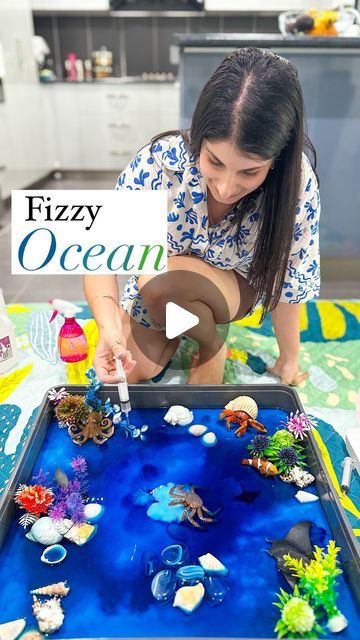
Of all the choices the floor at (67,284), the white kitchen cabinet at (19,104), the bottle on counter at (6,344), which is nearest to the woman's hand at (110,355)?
the bottle on counter at (6,344)

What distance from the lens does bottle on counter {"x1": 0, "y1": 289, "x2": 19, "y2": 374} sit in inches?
43.0

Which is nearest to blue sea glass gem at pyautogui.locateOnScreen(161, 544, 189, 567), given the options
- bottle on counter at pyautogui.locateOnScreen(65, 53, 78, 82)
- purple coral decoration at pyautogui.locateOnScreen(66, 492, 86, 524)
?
purple coral decoration at pyautogui.locateOnScreen(66, 492, 86, 524)

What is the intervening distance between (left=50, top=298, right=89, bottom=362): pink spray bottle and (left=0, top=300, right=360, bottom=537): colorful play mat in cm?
4

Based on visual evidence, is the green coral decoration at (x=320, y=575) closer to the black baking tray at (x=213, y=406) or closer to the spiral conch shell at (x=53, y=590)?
the black baking tray at (x=213, y=406)

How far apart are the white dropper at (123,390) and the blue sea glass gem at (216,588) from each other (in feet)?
0.94

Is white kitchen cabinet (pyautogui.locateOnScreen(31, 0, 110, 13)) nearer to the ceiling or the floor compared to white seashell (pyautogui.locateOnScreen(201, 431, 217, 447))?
nearer to the ceiling

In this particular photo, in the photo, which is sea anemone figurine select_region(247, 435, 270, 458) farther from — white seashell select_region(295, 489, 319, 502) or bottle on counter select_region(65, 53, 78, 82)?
bottle on counter select_region(65, 53, 78, 82)

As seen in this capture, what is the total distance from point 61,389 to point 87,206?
13.9 inches

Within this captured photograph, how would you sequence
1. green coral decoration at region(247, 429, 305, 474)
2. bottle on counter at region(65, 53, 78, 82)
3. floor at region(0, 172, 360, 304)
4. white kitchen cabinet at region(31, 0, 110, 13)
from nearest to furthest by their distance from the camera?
green coral decoration at region(247, 429, 305, 474) → floor at region(0, 172, 360, 304) → white kitchen cabinet at region(31, 0, 110, 13) → bottle on counter at region(65, 53, 78, 82)

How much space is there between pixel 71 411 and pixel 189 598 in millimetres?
354

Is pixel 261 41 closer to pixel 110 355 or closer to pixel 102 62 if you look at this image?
pixel 110 355

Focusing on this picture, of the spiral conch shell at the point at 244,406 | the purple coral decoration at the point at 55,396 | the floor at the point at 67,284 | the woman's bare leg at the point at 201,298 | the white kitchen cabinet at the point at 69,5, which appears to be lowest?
the floor at the point at 67,284

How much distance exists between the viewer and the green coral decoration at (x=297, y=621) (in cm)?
50

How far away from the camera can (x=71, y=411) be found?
0.80 m
